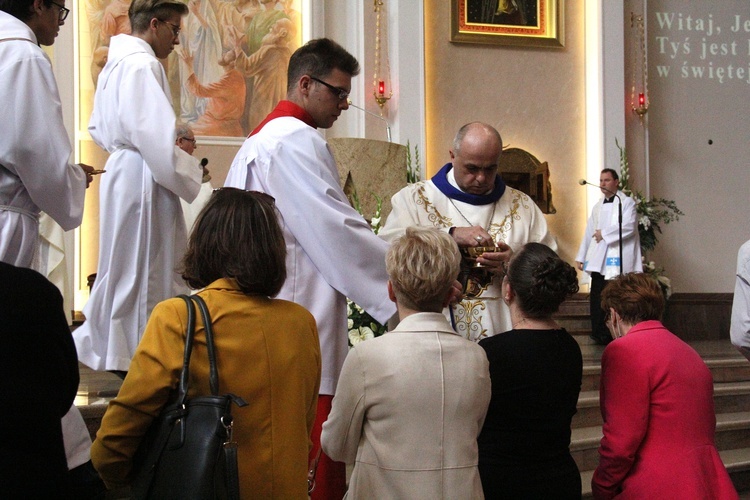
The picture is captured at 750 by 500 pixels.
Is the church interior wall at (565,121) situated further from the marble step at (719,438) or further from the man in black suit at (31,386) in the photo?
the man in black suit at (31,386)

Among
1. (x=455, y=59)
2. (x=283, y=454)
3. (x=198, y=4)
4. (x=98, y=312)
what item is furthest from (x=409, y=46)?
(x=283, y=454)

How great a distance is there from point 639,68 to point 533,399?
30.4 feet

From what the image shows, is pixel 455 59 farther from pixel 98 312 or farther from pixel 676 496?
pixel 676 496

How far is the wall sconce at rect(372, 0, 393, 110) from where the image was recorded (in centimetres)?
991

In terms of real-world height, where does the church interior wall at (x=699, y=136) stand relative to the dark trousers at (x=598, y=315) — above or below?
above

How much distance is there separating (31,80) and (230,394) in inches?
59.7

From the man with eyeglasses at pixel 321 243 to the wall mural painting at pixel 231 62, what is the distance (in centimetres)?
679

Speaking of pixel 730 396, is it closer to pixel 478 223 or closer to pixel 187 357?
pixel 478 223

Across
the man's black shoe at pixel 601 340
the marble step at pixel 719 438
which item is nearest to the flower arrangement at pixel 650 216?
the man's black shoe at pixel 601 340

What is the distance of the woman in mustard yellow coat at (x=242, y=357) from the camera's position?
1.93 meters

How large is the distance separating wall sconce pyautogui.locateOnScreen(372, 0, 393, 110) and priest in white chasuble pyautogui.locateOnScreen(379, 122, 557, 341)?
587 centimetres

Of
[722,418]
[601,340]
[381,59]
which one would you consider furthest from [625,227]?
[722,418]

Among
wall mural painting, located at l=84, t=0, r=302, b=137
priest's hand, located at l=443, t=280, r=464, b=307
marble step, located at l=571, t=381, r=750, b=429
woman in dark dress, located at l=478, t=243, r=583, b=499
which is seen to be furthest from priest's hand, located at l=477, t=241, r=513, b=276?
wall mural painting, located at l=84, t=0, r=302, b=137

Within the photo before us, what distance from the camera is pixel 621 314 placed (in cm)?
327
